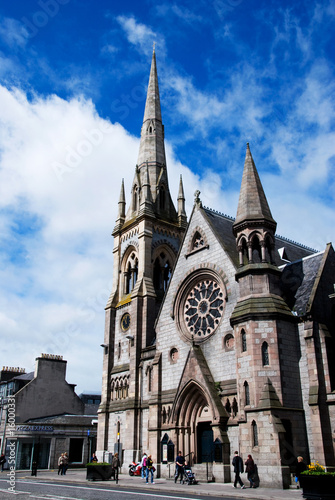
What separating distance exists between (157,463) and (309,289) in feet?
49.4

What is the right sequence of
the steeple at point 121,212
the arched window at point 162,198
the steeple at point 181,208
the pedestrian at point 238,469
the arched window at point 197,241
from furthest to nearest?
the steeple at point 121,212 < the arched window at point 162,198 < the steeple at point 181,208 < the arched window at point 197,241 < the pedestrian at point 238,469

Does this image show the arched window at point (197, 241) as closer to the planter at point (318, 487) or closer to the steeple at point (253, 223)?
the steeple at point (253, 223)

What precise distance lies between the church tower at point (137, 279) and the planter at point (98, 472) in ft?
23.2

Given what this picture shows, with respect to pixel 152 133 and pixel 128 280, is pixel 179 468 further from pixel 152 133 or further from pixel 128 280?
pixel 152 133

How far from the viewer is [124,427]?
3838cm

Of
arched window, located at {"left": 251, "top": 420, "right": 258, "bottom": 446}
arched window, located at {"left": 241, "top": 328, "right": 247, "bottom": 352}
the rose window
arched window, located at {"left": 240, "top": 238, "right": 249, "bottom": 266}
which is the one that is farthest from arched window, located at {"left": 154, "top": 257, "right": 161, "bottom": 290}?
arched window, located at {"left": 251, "top": 420, "right": 258, "bottom": 446}

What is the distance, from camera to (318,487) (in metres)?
15.4

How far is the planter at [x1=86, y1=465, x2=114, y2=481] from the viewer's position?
2778 cm

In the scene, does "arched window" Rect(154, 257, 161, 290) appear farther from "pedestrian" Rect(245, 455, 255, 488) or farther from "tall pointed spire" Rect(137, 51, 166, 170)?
"pedestrian" Rect(245, 455, 255, 488)

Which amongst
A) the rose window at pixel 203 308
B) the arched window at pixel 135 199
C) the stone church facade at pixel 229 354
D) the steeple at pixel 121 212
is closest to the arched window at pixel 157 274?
the stone church facade at pixel 229 354

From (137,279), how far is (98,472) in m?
19.2

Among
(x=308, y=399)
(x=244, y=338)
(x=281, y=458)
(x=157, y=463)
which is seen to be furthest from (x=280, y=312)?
(x=157, y=463)

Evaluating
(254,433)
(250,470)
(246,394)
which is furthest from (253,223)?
(250,470)

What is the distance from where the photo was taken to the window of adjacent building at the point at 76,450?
157ft
